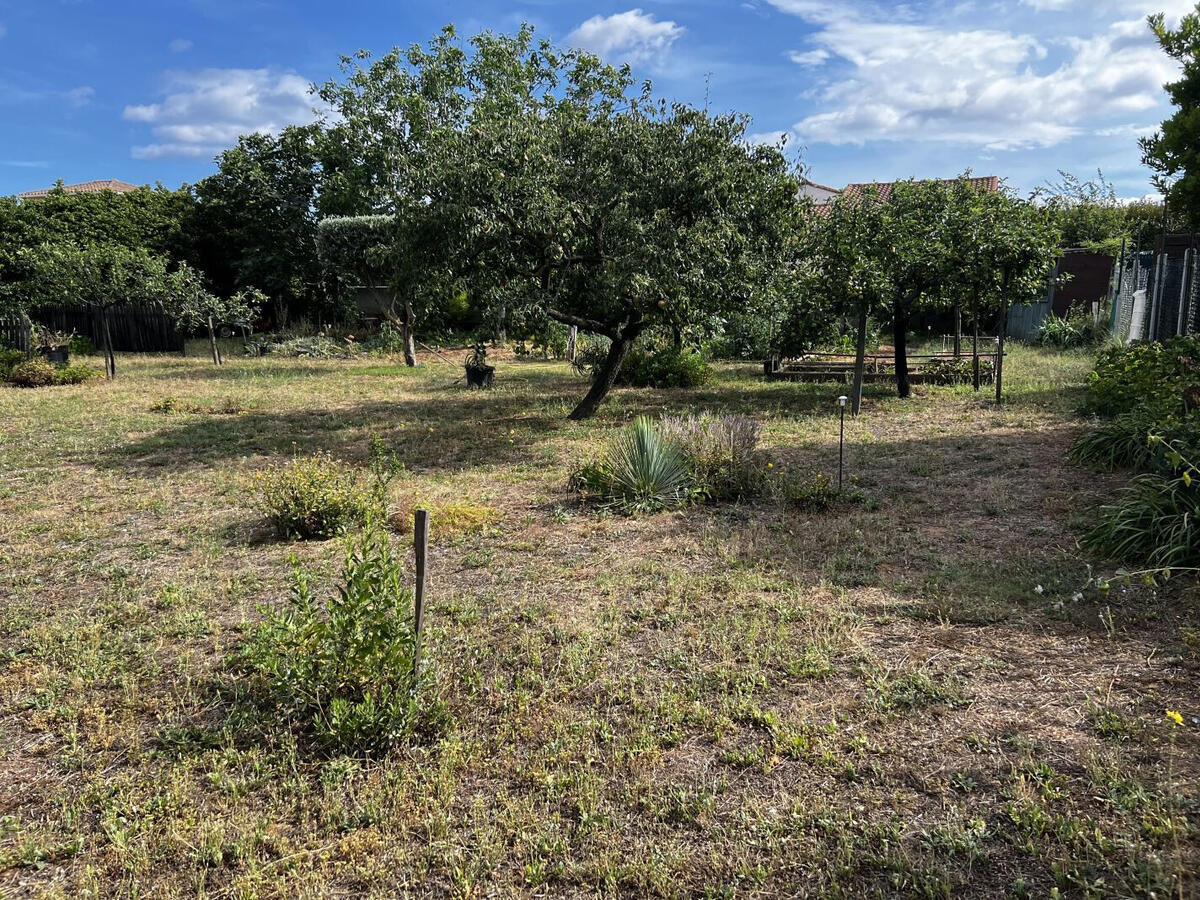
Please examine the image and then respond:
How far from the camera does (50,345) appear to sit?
699 inches

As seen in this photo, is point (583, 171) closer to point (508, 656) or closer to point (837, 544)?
point (837, 544)

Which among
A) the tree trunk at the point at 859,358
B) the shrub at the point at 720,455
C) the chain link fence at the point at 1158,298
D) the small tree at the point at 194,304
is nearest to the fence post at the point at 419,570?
the shrub at the point at 720,455

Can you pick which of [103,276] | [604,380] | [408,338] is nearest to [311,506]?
[604,380]

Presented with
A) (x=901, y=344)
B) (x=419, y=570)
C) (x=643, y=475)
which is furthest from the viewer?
(x=901, y=344)

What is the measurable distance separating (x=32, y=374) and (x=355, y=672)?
15386 mm

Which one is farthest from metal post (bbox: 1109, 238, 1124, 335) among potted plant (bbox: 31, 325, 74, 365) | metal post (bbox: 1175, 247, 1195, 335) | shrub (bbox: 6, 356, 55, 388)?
potted plant (bbox: 31, 325, 74, 365)

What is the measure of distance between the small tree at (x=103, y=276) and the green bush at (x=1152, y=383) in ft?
58.5

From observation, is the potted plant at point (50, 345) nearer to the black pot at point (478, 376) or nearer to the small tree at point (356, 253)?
the small tree at point (356, 253)

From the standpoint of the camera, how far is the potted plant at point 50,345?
1722 centimetres

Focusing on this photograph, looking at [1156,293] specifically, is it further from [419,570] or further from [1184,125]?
[419,570]

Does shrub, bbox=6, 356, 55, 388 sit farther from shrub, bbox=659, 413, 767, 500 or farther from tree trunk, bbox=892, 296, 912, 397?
tree trunk, bbox=892, 296, 912, 397

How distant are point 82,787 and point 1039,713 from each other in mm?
3753

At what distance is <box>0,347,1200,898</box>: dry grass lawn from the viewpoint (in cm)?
245

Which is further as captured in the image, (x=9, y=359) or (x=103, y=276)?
(x=103, y=276)
